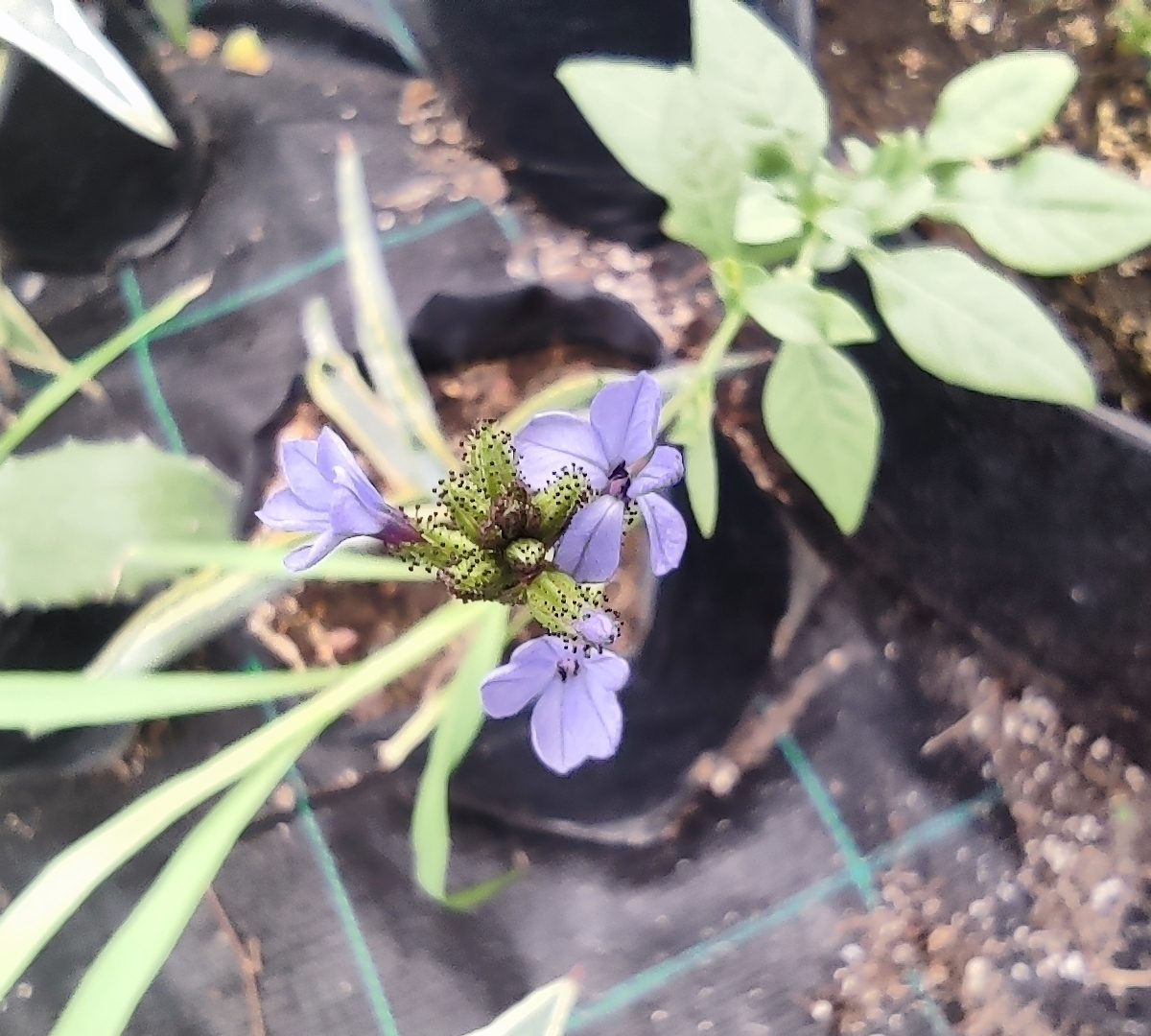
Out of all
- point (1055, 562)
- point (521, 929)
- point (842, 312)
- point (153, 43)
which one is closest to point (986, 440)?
point (1055, 562)

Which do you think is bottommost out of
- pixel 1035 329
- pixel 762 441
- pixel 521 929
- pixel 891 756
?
pixel 521 929

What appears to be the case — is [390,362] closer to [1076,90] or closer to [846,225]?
[846,225]

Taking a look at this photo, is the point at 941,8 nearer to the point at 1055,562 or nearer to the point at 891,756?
the point at 1055,562

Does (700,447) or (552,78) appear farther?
(552,78)

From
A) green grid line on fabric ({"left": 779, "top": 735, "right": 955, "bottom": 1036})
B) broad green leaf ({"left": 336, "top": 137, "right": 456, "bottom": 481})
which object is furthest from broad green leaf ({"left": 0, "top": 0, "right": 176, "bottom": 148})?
green grid line on fabric ({"left": 779, "top": 735, "right": 955, "bottom": 1036})

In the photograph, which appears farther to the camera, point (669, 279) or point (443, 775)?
point (669, 279)

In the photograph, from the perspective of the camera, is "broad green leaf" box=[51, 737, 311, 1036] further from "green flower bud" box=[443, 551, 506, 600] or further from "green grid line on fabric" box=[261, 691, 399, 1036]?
"green grid line on fabric" box=[261, 691, 399, 1036]

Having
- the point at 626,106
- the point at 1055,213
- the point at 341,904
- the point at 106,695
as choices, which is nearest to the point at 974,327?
the point at 1055,213
